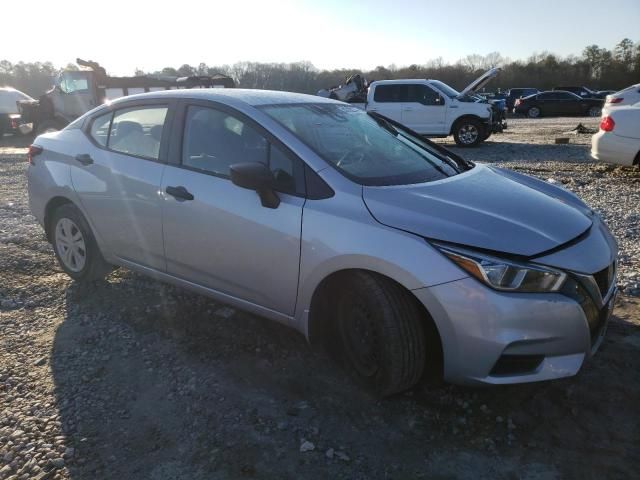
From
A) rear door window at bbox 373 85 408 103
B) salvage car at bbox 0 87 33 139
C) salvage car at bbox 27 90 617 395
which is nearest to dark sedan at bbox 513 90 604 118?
rear door window at bbox 373 85 408 103

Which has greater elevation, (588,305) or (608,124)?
(608,124)

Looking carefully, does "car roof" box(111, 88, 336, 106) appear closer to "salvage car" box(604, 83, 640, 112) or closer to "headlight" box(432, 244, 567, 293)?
"headlight" box(432, 244, 567, 293)

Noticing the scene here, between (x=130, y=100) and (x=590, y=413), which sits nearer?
(x=590, y=413)

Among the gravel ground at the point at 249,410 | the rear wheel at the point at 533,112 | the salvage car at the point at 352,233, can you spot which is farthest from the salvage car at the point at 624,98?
the rear wheel at the point at 533,112

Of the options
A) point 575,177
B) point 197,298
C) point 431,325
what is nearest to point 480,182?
point 431,325

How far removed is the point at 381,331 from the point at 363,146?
1.27m

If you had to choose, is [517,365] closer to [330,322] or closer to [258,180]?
[330,322]

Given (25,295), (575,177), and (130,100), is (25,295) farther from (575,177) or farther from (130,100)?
(575,177)

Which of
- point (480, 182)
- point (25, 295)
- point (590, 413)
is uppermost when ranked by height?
point (480, 182)

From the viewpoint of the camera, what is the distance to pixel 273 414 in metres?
2.56

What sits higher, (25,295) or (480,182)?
(480,182)

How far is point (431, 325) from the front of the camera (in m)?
2.45

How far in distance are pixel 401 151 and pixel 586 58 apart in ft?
224

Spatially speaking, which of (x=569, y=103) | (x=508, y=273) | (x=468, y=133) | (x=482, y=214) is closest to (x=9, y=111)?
(x=468, y=133)
